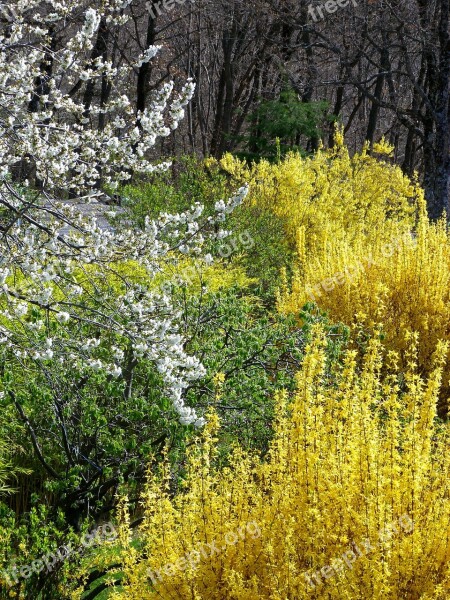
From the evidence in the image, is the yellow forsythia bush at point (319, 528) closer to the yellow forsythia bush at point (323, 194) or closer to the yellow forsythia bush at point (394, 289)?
the yellow forsythia bush at point (394, 289)

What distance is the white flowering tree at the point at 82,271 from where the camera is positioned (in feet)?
11.5

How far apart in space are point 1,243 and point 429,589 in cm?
231

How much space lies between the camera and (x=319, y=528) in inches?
117

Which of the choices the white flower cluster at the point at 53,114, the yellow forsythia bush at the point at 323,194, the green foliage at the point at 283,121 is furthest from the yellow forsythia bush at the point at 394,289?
the green foliage at the point at 283,121

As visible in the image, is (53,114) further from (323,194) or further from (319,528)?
(323,194)

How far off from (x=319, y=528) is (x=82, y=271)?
93.7 inches

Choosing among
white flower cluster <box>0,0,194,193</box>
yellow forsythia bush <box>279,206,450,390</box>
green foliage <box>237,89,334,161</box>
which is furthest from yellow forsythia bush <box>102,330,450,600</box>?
green foliage <box>237,89,334,161</box>

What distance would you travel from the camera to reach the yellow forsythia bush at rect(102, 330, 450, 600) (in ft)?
9.36

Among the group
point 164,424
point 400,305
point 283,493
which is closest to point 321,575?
point 283,493

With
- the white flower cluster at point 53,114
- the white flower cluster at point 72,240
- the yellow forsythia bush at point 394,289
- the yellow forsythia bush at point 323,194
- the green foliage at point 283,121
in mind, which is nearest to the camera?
the white flower cluster at point 72,240

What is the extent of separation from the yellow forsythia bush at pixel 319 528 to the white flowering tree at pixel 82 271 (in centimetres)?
49

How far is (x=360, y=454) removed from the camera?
3102 mm

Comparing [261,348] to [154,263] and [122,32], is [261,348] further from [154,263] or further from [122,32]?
[122,32]

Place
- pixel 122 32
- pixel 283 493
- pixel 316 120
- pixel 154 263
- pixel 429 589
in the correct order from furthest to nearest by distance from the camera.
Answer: pixel 122 32 < pixel 316 120 < pixel 154 263 < pixel 283 493 < pixel 429 589
